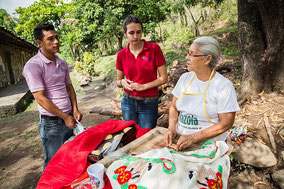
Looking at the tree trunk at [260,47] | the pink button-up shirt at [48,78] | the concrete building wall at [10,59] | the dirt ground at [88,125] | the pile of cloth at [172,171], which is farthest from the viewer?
the concrete building wall at [10,59]

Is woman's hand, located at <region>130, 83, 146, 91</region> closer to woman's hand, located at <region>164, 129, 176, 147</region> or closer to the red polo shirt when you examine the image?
the red polo shirt

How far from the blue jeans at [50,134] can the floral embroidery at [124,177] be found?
148cm

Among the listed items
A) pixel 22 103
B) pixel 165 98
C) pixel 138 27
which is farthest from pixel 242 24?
pixel 22 103

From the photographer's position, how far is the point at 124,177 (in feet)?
3.96

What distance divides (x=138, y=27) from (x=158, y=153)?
1711 millimetres

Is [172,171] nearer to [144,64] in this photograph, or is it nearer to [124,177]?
[124,177]

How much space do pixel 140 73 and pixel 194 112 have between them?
3.35ft

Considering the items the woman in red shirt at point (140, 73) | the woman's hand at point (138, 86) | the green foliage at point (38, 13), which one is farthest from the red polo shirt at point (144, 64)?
the green foliage at point (38, 13)

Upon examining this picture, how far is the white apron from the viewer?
5.91 feet

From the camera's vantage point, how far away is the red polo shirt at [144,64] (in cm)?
254

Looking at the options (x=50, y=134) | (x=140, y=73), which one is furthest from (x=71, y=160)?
(x=140, y=73)

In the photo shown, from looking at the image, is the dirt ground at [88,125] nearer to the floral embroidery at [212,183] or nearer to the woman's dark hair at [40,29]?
the floral embroidery at [212,183]

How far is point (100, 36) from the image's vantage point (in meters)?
17.4

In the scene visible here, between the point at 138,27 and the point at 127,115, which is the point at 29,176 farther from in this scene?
the point at 138,27
